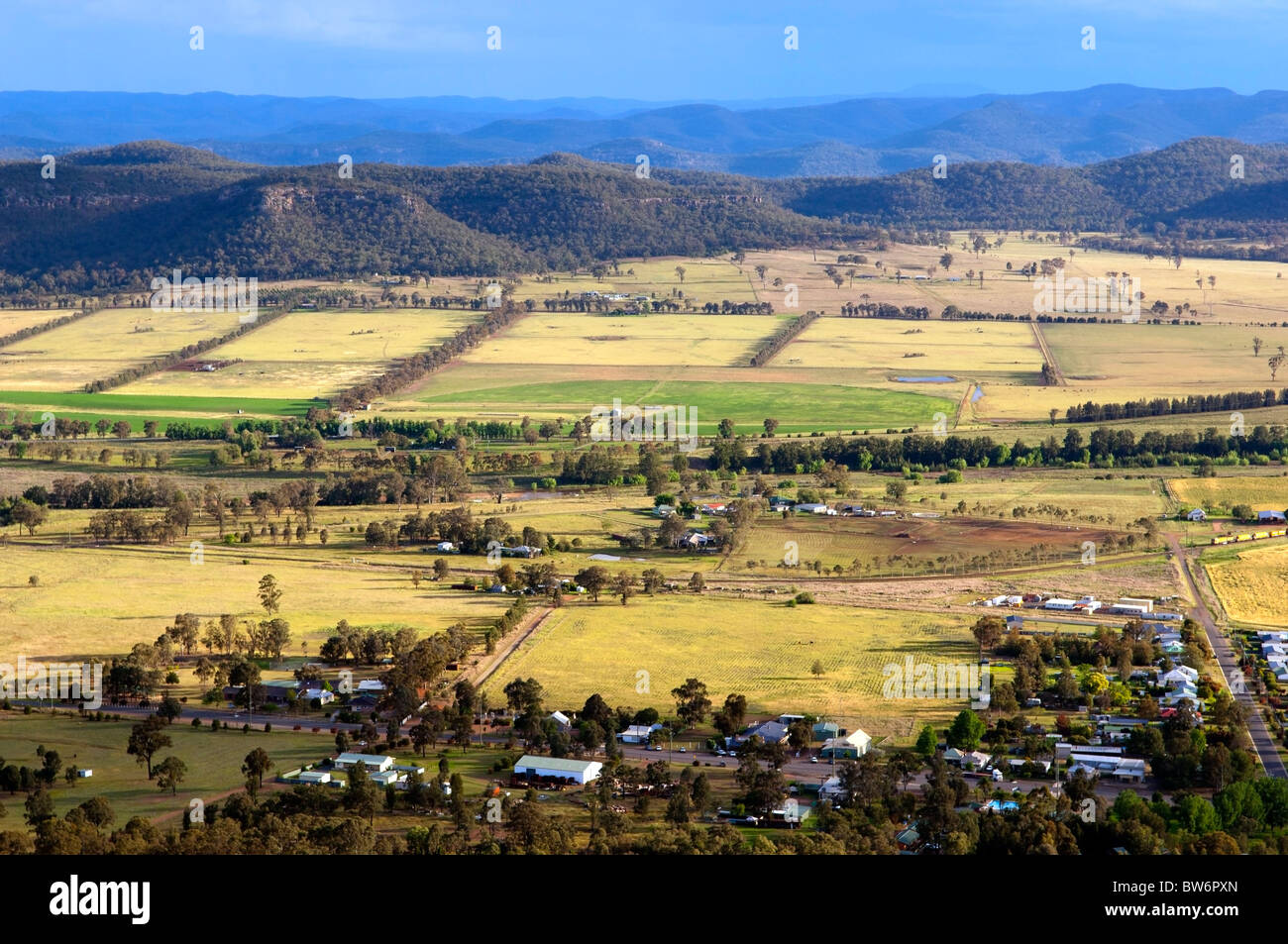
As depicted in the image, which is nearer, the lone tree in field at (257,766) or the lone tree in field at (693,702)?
the lone tree in field at (257,766)

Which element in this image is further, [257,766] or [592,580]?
[592,580]

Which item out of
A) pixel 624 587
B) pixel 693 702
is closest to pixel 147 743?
pixel 693 702

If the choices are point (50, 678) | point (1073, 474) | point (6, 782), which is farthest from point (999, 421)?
point (6, 782)

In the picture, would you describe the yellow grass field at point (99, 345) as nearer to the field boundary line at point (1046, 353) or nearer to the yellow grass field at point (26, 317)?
the yellow grass field at point (26, 317)

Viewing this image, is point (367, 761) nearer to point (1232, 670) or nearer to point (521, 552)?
point (1232, 670)

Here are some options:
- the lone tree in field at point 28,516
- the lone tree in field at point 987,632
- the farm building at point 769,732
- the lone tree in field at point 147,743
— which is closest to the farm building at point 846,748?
the farm building at point 769,732

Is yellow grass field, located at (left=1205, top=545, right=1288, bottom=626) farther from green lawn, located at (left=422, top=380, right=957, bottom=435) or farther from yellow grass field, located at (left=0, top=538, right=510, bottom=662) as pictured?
green lawn, located at (left=422, top=380, right=957, bottom=435)
